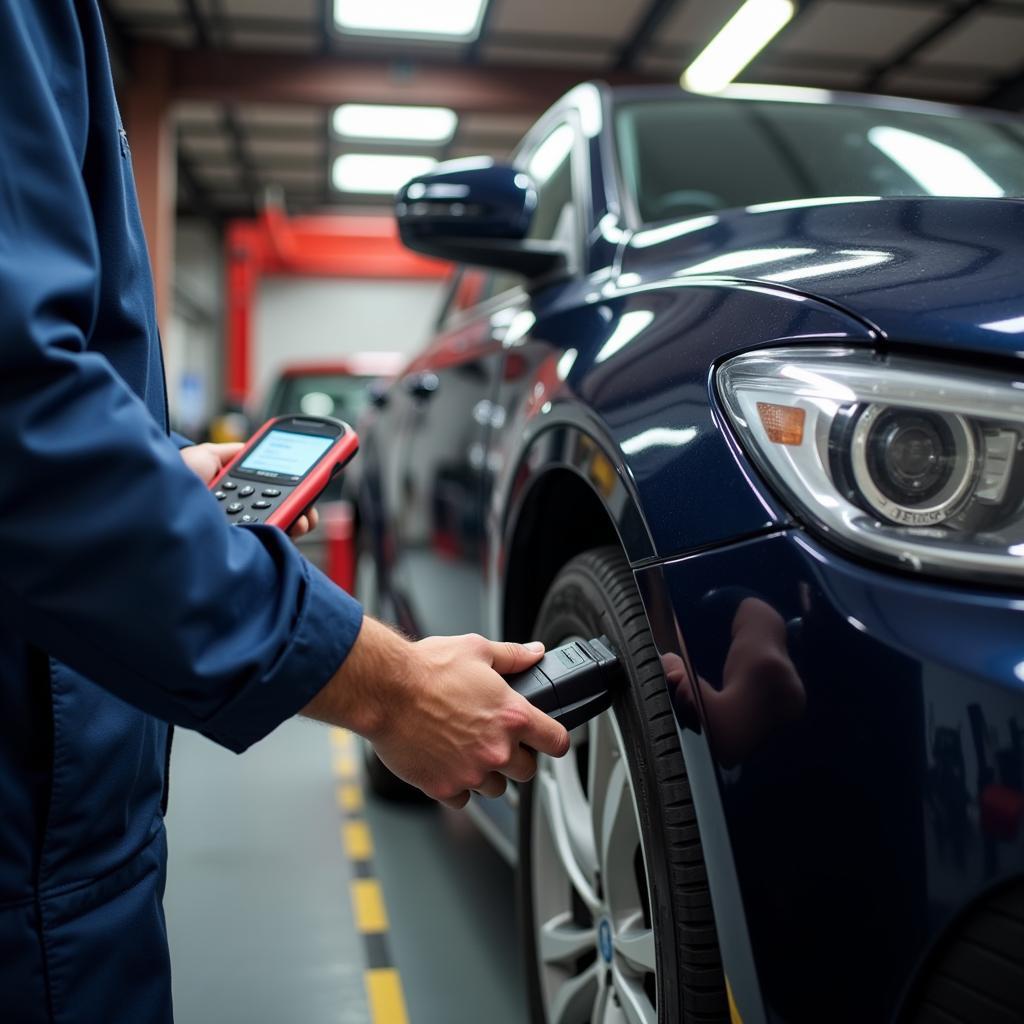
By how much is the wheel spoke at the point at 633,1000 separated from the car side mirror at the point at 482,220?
3.35ft

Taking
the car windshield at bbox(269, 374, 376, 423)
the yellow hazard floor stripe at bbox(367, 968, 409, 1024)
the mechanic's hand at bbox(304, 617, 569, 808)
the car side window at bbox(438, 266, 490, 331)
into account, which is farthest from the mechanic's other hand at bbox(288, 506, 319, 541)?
the car windshield at bbox(269, 374, 376, 423)

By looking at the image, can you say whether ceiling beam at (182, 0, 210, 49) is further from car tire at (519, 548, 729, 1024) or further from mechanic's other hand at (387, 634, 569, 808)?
mechanic's other hand at (387, 634, 569, 808)

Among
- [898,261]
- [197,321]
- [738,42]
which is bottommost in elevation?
[898,261]

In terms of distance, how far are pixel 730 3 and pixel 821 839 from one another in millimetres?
8417

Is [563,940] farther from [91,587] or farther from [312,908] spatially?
[312,908]

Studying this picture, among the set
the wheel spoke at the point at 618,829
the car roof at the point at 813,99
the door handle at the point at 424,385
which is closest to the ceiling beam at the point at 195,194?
the door handle at the point at 424,385

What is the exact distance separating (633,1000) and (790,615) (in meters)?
0.54

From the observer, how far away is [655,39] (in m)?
8.82

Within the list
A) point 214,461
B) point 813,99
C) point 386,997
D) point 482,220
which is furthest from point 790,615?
point 813,99

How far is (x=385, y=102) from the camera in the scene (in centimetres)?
899

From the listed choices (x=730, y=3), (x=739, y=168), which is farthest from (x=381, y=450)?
(x=730, y=3)

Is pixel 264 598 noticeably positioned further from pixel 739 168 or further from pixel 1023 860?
pixel 739 168

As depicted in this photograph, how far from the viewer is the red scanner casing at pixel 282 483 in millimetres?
1094

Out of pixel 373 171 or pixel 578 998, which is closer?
pixel 578 998
